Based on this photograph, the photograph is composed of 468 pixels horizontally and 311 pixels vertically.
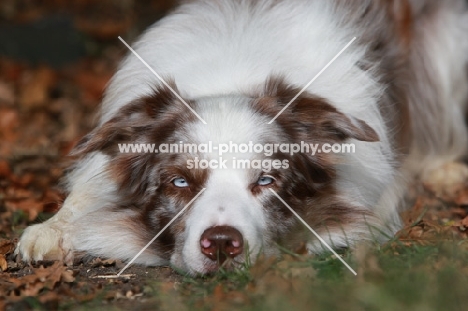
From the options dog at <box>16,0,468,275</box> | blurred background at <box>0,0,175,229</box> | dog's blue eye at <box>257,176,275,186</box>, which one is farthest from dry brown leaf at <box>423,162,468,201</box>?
blurred background at <box>0,0,175,229</box>

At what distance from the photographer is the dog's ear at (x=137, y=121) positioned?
521 centimetres

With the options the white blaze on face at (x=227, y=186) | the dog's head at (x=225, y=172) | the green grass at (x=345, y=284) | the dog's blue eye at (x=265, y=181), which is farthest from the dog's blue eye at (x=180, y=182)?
the green grass at (x=345, y=284)

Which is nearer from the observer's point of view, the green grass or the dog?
the green grass

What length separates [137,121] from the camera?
530 centimetres

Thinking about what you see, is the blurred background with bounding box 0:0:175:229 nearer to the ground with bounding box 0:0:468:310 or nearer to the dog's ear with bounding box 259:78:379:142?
the ground with bounding box 0:0:468:310

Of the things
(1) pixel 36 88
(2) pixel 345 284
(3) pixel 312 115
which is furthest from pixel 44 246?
(1) pixel 36 88

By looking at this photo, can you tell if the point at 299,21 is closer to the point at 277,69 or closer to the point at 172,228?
the point at 277,69

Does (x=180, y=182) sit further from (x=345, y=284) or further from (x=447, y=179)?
(x=447, y=179)

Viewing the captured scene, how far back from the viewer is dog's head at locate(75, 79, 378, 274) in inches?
183

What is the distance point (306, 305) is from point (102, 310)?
1.05 metres

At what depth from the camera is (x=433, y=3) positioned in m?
8.06

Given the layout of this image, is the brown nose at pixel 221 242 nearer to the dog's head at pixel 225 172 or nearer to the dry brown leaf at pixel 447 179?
the dog's head at pixel 225 172

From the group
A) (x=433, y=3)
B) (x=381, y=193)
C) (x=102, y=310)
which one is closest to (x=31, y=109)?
(x=433, y=3)

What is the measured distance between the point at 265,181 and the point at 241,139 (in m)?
0.29
